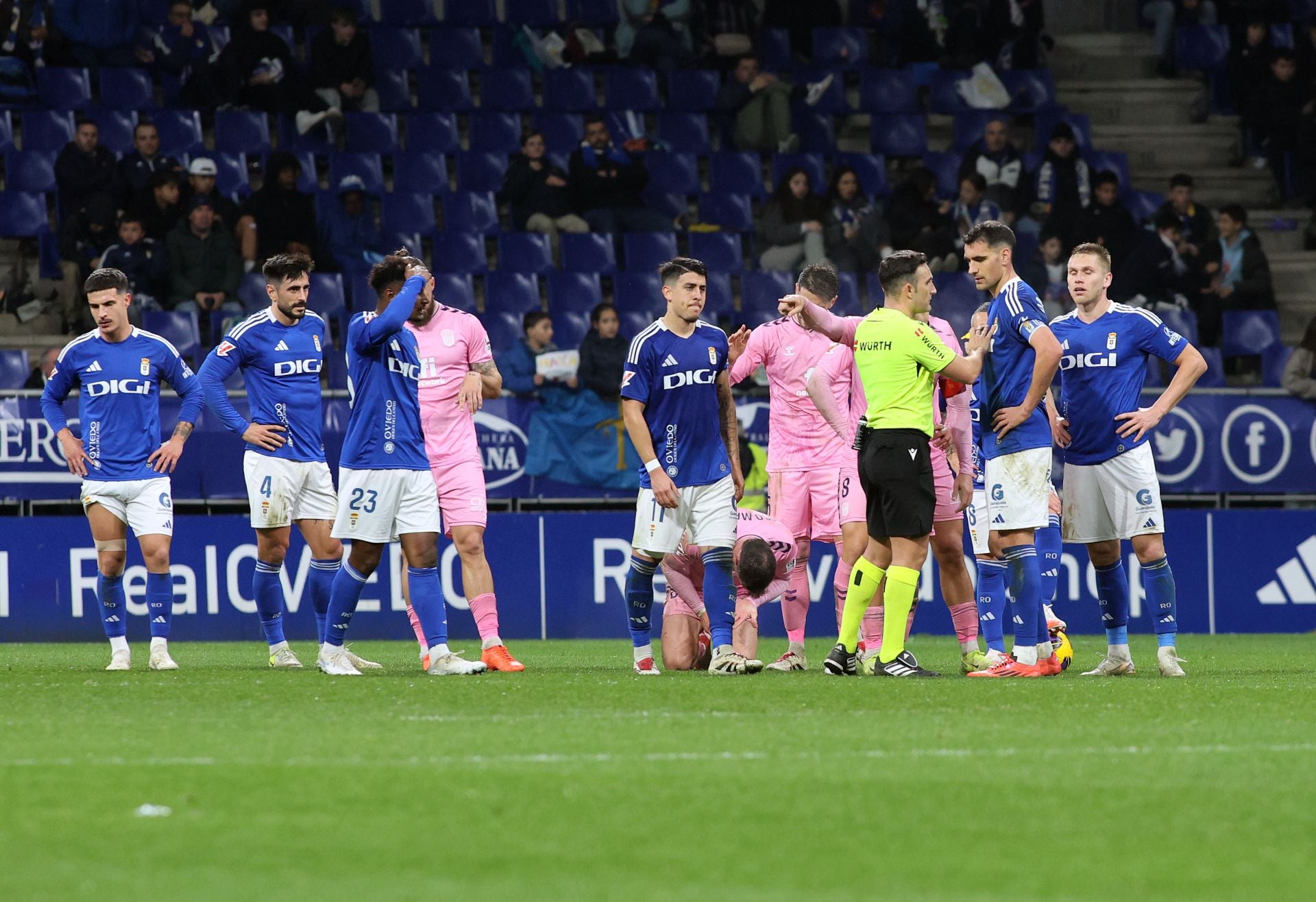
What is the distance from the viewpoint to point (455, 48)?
21922mm

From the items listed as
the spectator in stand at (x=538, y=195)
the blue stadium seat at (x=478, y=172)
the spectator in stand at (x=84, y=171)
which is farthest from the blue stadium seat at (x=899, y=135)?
the spectator in stand at (x=84, y=171)

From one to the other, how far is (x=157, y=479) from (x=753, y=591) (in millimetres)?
3598

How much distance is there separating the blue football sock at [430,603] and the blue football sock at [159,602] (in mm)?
1834

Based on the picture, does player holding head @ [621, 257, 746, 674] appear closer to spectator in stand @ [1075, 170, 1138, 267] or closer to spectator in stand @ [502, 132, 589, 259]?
spectator in stand @ [502, 132, 589, 259]

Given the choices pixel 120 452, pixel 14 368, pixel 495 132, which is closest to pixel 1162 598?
pixel 120 452

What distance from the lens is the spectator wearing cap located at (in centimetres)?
1878

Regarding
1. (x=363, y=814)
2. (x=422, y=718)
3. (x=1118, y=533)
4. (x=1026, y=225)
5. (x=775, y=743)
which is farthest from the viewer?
(x=1026, y=225)

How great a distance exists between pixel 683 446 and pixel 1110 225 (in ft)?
36.3

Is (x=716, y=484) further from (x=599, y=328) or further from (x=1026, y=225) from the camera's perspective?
(x=1026, y=225)

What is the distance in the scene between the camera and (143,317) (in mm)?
17109

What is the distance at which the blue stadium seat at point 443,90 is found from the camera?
2131 centimetres

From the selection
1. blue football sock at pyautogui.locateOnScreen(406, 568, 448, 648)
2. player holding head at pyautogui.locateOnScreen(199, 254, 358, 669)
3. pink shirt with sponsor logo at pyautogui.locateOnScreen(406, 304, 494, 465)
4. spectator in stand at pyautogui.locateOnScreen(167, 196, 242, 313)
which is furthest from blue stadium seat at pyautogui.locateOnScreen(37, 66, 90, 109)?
blue football sock at pyautogui.locateOnScreen(406, 568, 448, 648)

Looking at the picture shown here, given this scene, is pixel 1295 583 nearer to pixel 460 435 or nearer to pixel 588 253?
pixel 588 253

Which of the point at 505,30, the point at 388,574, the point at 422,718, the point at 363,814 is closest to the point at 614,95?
the point at 505,30
